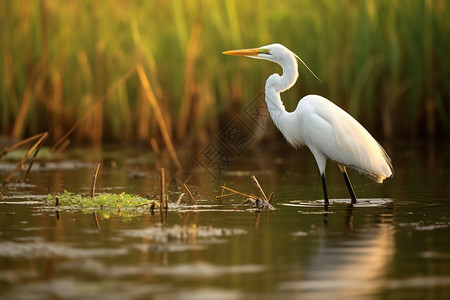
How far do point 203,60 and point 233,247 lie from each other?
383 inches

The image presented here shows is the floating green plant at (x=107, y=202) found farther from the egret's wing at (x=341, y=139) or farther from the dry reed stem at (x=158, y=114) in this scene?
the dry reed stem at (x=158, y=114)

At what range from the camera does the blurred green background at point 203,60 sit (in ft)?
48.0

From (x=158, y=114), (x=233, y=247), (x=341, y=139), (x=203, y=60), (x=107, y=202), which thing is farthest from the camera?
(x=203, y=60)

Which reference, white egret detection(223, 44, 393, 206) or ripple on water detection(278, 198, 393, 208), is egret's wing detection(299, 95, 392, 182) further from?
ripple on water detection(278, 198, 393, 208)

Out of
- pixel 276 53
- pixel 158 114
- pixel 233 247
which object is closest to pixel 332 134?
pixel 276 53

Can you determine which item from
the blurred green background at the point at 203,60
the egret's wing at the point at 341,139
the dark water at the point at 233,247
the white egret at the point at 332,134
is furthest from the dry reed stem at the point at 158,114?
the blurred green background at the point at 203,60

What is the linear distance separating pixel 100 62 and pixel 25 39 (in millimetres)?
1325

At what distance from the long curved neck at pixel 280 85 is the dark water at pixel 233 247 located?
856 millimetres

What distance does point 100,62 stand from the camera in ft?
49.0

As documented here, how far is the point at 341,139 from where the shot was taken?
8914mm

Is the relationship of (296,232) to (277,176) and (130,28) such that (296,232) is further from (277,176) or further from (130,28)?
(130,28)

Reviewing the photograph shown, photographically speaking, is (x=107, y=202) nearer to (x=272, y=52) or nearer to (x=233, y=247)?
(x=233, y=247)

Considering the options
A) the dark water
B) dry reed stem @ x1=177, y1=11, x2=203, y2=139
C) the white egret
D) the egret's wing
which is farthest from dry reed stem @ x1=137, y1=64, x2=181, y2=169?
dry reed stem @ x1=177, y1=11, x2=203, y2=139

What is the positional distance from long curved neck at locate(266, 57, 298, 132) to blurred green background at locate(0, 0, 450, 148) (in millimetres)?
5116
